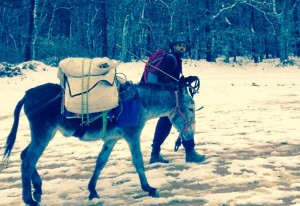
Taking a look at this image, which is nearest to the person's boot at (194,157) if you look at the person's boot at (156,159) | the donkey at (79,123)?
the person's boot at (156,159)

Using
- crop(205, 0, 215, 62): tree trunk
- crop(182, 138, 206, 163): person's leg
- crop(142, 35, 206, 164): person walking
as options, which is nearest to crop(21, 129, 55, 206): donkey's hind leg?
crop(142, 35, 206, 164): person walking

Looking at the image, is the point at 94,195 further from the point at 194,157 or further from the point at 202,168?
the point at 194,157

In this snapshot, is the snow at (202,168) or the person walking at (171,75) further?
the person walking at (171,75)

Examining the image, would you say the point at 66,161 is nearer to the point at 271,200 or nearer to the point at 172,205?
the point at 172,205

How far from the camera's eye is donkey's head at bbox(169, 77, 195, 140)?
5711 mm

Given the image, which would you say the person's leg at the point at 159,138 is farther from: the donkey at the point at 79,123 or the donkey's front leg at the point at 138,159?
the donkey's front leg at the point at 138,159

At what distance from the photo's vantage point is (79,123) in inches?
194

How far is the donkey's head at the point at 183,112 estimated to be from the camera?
5.71 metres

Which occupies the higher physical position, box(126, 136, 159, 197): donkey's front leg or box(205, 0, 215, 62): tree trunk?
box(205, 0, 215, 62): tree trunk

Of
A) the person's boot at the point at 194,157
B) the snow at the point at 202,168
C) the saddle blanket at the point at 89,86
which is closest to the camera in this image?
the saddle blanket at the point at 89,86

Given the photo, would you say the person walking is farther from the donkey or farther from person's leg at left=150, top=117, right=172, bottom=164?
the donkey

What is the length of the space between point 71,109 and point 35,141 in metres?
0.60

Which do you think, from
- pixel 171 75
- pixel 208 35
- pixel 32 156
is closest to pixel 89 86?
pixel 32 156

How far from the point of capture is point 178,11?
37781mm
